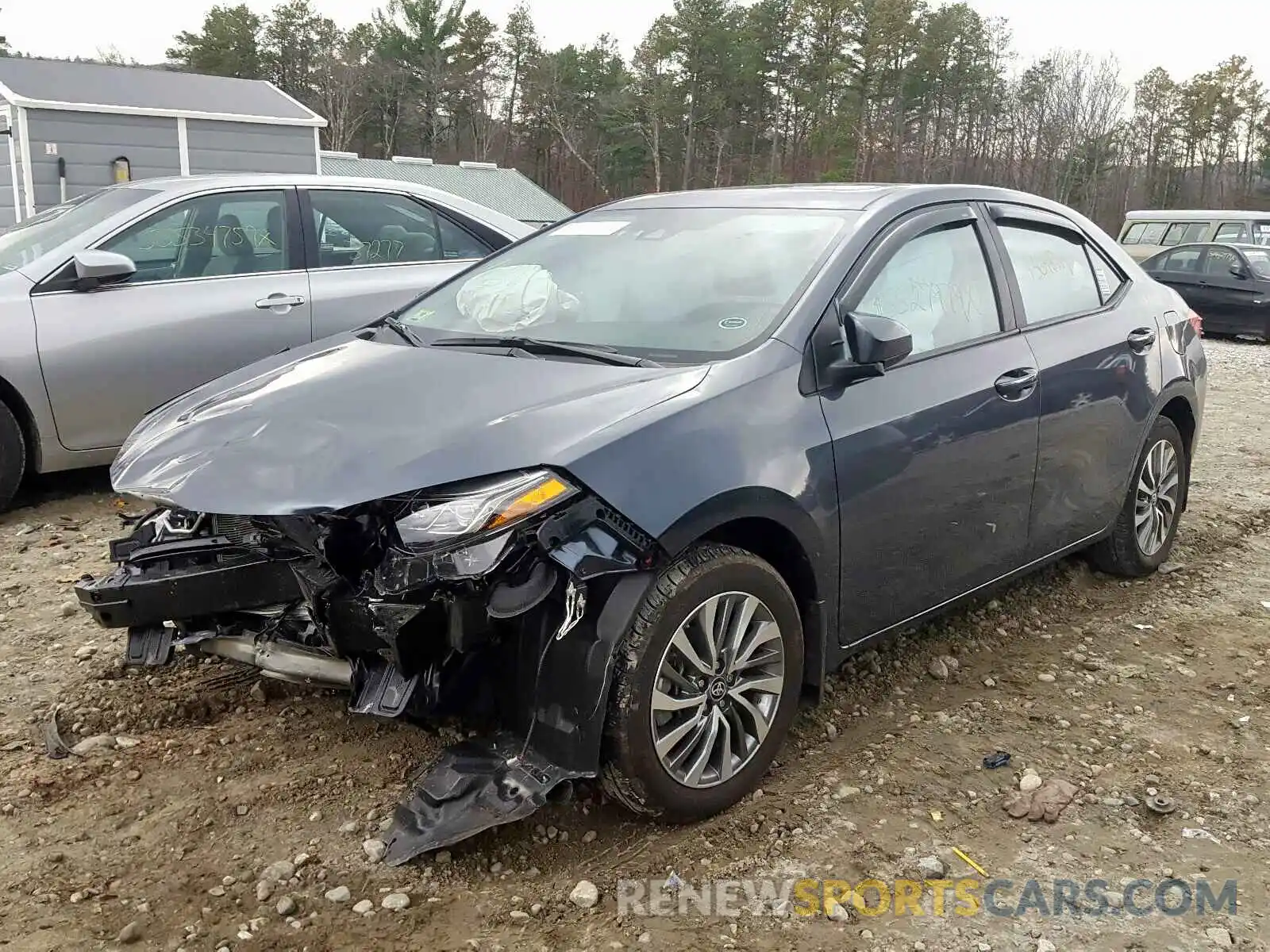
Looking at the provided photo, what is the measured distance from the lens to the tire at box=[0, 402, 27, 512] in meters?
5.32

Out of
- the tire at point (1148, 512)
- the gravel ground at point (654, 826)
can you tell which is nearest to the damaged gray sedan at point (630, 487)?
the gravel ground at point (654, 826)

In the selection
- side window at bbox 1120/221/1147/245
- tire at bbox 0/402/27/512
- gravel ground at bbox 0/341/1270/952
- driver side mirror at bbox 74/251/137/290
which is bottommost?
gravel ground at bbox 0/341/1270/952

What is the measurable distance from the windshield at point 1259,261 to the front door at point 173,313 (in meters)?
15.3

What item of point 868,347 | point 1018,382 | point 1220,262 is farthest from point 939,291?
point 1220,262

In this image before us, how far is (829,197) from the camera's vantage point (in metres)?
3.82

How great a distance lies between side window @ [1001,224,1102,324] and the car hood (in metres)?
1.72

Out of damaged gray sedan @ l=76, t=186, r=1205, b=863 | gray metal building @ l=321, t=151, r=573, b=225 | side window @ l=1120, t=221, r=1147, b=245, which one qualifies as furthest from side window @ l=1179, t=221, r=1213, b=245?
damaged gray sedan @ l=76, t=186, r=1205, b=863

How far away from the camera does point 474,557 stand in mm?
2572

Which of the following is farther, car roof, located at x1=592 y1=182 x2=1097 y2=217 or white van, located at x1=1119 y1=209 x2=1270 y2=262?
white van, located at x1=1119 y1=209 x2=1270 y2=262

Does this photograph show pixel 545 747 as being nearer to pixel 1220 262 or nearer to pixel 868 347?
pixel 868 347

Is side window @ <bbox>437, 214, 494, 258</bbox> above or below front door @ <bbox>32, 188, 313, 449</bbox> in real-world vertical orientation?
above

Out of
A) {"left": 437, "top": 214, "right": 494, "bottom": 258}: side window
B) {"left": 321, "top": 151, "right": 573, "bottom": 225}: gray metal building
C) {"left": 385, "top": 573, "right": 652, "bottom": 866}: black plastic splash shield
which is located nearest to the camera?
{"left": 385, "top": 573, "right": 652, "bottom": 866}: black plastic splash shield

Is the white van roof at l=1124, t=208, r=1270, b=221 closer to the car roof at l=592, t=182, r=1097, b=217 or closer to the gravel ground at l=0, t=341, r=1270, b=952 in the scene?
the gravel ground at l=0, t=341, r=1270, b=952

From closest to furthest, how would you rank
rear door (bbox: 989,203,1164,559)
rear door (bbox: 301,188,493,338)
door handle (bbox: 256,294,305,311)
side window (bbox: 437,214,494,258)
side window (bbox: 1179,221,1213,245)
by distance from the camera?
rear door (bbox: 989,203,1164,559), door handle (bbox: 256,294,305,311), rear door (bbox: 301,188,493,338), side window (bbox: 437,214,494,258), side window (bbox: 1179,221,1213,245)
